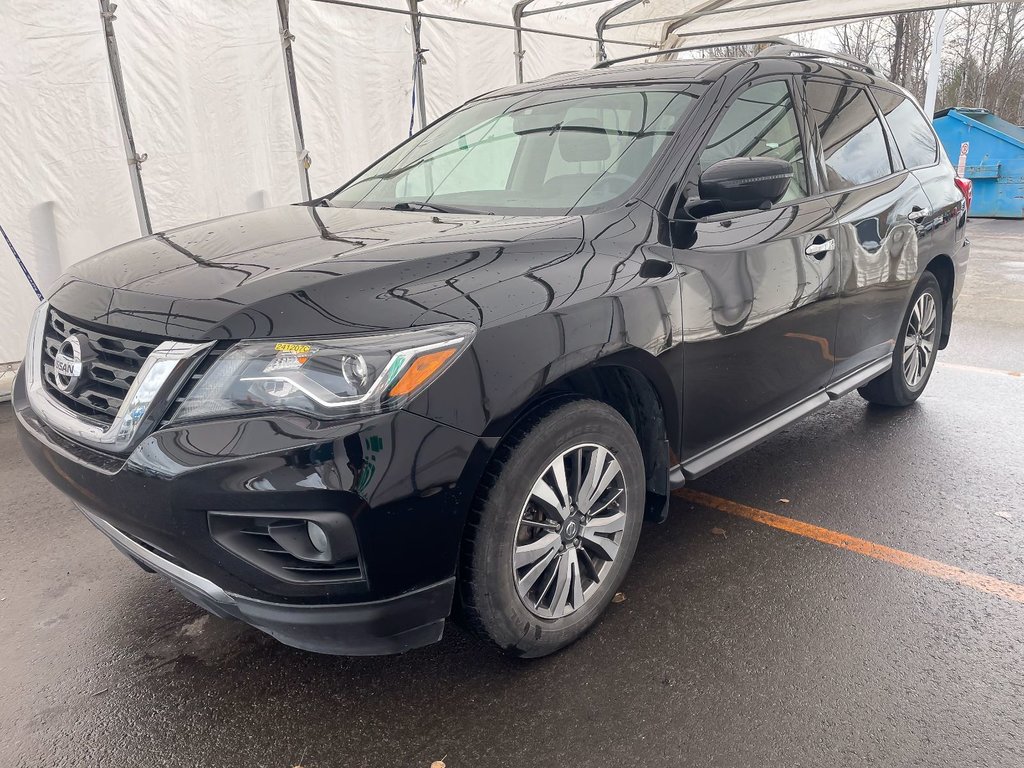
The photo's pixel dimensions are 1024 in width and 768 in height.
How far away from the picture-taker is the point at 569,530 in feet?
7.52

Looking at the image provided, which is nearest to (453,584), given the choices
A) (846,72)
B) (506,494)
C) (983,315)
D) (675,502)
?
(506,494)

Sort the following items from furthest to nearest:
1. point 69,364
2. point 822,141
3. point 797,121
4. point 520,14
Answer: point 520,14 < point 822,141 < point 797,121 < point 69,364

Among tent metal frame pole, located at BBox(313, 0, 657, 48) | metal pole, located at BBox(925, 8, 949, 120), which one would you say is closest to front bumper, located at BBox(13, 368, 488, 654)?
tent metal frame pole, located at BBox(313, 0, 657, 48)

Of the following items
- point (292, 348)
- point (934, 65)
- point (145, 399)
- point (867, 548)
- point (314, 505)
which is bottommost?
point (867, 548)

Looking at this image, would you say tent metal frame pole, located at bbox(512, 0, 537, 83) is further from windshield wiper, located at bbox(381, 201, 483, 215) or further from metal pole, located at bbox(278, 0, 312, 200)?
windshield wiper, located at bbox(381, 201, 483, 215)

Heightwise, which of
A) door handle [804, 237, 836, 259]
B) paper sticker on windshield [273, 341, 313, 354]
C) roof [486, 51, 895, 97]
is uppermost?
roof [486, 51, 895, 97]

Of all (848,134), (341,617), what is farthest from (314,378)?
(848,134)

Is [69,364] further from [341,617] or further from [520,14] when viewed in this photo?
[520,14]

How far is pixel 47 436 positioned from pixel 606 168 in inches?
77.6

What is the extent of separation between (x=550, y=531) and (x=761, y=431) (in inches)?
48.3

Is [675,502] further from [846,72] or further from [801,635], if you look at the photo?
[846,72]

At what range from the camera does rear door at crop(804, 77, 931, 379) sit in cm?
336

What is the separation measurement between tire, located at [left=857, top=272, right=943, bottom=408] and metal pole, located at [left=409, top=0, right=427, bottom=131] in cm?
536

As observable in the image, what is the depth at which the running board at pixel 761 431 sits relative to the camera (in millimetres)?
2713
